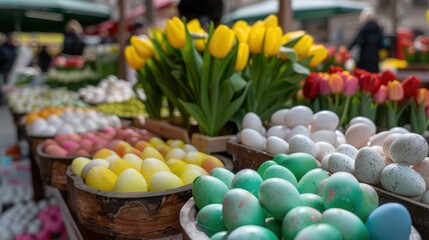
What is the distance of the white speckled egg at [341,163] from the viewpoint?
1.11m

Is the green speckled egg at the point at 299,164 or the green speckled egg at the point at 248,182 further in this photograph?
the green speckled egg at the point at 299,164

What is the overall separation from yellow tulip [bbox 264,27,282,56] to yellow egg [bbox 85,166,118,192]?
3.14 ft

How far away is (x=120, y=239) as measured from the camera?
1.19 metres

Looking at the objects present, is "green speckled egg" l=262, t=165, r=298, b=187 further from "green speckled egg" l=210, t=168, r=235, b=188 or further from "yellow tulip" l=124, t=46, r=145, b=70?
"yellow tulip" l=124, t=46, r=145, b=70

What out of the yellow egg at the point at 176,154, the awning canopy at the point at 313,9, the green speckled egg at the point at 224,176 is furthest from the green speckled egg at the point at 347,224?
the awning canopy at the point at 313,9

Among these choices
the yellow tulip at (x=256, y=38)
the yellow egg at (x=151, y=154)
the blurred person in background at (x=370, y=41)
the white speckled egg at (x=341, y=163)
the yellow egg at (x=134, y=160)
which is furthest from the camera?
the blurred person in background at (x=370, y=41)

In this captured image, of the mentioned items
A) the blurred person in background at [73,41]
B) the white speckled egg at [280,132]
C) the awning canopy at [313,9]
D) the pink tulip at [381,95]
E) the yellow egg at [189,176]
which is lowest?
the yellow egg at [189,176]

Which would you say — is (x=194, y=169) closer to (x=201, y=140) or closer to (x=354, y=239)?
(x=201, y=140)

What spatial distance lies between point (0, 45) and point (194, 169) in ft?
39.1

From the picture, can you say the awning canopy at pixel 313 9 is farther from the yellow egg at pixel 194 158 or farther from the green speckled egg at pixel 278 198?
the green speckled egg at pixel 278 198

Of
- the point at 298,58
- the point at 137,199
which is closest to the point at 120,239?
the point at 137,199

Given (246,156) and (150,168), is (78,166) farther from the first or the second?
(246,156)

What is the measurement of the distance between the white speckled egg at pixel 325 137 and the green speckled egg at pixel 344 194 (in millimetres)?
572

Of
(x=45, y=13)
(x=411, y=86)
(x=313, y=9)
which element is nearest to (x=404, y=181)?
(x=411, y=86)
